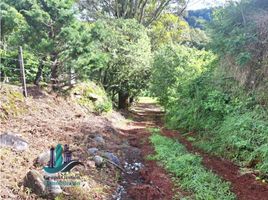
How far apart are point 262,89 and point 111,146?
366 centimetres

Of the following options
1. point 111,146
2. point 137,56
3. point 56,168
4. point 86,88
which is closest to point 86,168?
point 56,168

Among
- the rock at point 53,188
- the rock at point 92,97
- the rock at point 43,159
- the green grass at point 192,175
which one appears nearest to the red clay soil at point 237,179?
the green grass at point 192,175

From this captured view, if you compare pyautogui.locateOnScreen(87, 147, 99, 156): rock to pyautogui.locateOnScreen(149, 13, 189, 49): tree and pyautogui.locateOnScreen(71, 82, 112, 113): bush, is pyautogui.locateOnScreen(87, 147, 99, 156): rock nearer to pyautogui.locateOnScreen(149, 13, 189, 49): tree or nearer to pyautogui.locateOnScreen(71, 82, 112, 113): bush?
pyautogui.locateOnScreen(71, 82, 112, 113): bush

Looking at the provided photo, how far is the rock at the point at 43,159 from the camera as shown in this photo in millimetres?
4332

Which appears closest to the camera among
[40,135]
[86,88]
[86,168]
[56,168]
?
[56,168]

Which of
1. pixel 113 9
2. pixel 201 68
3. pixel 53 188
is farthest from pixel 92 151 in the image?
pixel 113 9

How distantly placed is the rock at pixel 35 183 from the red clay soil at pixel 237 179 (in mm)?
2792

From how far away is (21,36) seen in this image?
306 inches

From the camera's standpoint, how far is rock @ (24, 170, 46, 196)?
3578 millimetres

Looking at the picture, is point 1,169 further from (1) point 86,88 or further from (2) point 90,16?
(2) point 90,16

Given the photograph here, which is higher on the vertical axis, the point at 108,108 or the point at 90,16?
the point at 90,16

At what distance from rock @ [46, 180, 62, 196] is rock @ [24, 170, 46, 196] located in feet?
0.22

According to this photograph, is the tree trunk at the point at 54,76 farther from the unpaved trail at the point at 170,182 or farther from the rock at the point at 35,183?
the rock at the point at 35,183

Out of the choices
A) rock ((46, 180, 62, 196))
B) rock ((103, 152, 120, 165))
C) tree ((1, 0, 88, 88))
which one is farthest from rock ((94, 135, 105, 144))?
tree ((1, 0, 88, 88))
